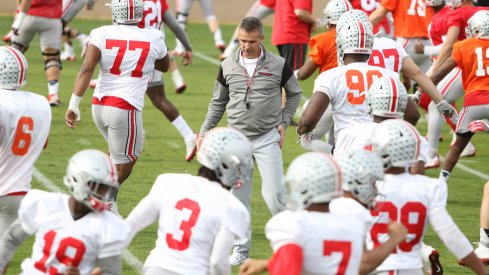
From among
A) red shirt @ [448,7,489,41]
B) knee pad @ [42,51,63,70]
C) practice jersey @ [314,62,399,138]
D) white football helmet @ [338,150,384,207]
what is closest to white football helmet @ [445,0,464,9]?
red shirt @ [448,7,489,41]

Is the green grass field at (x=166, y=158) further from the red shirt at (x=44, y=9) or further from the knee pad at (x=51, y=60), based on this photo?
the red shirt at (x=44, y=9)

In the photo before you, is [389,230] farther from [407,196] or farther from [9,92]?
[9,92]

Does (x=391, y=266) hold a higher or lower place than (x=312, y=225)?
lower

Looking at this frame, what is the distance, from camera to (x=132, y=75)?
9383 millimetres

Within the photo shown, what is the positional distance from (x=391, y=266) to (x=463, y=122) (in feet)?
16.6

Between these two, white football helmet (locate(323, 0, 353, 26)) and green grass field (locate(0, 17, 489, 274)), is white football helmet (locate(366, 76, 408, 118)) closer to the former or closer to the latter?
green grass field (locate(0, 17, 489, 274))

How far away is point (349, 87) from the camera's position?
26.6ft

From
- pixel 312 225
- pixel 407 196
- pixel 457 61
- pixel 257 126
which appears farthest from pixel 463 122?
pixel 312 225

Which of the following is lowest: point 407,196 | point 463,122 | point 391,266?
point 463,122

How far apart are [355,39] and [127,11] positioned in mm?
2173

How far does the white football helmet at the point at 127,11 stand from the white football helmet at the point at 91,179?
12.7ft

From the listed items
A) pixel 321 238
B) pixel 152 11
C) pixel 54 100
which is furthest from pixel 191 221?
pixel 54 100

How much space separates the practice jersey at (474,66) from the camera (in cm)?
1061

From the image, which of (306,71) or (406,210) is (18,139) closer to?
(406,210)
